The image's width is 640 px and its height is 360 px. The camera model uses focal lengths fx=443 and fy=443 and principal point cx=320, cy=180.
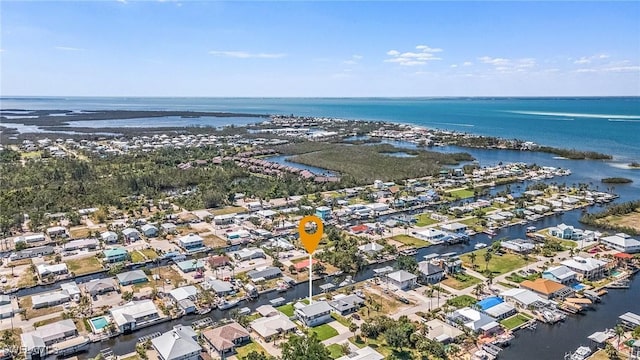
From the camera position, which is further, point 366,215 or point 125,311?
point 366,215

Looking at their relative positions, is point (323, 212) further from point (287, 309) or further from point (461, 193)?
point (461, 193)

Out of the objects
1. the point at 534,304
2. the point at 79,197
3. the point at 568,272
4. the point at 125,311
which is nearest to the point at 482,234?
the point at 568,272

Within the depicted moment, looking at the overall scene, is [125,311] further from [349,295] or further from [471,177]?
[471,177]

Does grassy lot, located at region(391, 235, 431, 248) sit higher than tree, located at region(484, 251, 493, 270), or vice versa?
tree, located at region(484, 251, 493, 270)

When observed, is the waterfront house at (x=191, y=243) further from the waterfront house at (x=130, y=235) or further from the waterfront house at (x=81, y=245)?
the waterfront house at (x=81, y=245)

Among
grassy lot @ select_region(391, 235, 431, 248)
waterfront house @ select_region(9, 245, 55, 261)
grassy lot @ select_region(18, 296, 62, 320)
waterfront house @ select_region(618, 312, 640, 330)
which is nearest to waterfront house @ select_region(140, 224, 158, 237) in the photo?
waterfront house @ select_region(9, 245, 55, 261)

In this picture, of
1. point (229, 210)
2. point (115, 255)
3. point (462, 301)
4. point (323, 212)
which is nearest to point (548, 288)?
point (462, 301)

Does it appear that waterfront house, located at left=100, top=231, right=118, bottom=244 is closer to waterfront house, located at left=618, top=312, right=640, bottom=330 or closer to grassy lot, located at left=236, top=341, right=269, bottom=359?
grassy lot, located at left=236, top=341, right=269, bottom=359
